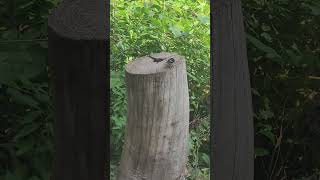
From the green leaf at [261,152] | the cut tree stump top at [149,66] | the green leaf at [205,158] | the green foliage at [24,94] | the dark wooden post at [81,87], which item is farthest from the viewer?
the green leaf at [205,158]

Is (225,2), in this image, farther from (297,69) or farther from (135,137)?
(297,69)

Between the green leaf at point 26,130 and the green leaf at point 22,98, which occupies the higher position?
the green leaf at point 22,98

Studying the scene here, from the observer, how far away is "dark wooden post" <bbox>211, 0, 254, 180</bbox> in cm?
A: 189

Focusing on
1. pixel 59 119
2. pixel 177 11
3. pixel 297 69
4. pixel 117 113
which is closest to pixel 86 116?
pixel 59 119

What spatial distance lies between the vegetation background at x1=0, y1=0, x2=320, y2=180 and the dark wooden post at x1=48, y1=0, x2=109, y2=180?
47 cm

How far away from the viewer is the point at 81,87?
1.80m

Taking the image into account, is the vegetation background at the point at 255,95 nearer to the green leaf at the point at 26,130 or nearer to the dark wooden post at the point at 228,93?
the green leaf at the point at 26,130

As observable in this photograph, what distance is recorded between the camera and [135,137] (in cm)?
190

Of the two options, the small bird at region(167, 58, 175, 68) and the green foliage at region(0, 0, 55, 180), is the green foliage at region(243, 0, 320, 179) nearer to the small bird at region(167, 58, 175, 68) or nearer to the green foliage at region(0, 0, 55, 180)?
the small bird at region(167, 58, 175, 68)

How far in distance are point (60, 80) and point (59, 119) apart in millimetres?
125

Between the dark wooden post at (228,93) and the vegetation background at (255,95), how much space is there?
2.18ft

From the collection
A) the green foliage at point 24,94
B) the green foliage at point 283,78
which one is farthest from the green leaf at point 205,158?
the green foliage at point 24,94

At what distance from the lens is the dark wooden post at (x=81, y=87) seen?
1.79 metres

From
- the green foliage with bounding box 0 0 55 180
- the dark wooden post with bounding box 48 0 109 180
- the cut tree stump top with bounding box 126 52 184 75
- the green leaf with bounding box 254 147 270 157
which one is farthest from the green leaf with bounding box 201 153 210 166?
the dark wooden post with bounding box 48 0 109 180
